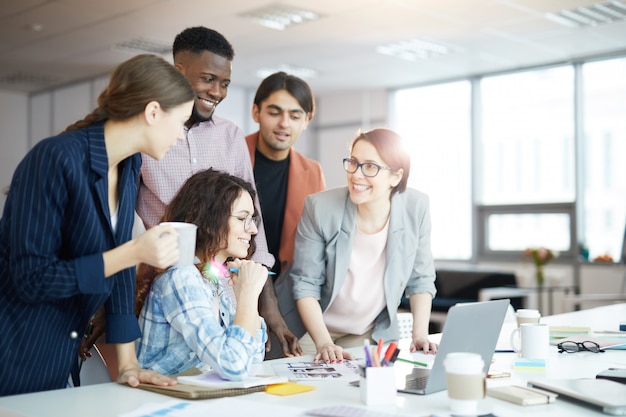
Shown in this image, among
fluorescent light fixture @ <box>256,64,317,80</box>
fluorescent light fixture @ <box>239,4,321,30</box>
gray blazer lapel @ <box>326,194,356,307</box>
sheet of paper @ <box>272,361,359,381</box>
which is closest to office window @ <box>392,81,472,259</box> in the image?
fluorescent light fixture @ <box>256,64,317,80</box>

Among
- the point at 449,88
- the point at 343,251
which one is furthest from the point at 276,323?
the point at 449,88

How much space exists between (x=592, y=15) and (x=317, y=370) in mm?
5394

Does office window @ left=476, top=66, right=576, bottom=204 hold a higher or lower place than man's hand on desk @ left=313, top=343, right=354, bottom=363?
higher

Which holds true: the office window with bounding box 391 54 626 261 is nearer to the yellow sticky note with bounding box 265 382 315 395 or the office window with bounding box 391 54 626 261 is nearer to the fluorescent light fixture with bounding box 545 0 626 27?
the fluorescent light fixture with bounding box 545 0 626 27

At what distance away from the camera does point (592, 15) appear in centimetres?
635

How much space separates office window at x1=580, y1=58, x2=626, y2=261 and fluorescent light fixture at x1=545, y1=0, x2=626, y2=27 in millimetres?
1425

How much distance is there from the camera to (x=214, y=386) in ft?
5.61

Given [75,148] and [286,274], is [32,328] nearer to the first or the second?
[75,148]

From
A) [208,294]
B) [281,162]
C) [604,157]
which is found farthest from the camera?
[604,157]

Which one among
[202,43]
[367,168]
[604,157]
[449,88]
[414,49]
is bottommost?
[367,168]

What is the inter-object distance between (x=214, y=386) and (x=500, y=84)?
766cm

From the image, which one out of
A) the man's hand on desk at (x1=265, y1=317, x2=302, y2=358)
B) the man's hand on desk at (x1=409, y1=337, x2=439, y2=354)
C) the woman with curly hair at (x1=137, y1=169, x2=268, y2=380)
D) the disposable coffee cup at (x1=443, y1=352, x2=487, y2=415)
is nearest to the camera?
the disposable coffee cup at (x1=443, y1=352, x2=487, y2=415)

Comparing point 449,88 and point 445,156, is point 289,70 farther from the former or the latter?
point 445,156

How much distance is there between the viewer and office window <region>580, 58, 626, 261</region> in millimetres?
7758
